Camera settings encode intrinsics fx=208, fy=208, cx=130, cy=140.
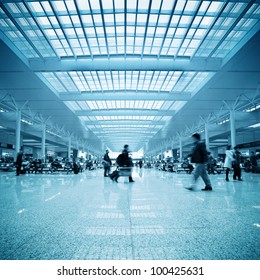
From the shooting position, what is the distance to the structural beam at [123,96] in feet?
66.8

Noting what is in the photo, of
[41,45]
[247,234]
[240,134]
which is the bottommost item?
[247,234]

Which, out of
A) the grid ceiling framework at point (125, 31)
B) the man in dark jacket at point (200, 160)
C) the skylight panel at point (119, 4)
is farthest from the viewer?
the grid ceiling framework at point (125, 31)

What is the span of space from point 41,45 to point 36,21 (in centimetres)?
214

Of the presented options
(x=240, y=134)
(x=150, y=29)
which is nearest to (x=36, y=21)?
(x=150, y=29)

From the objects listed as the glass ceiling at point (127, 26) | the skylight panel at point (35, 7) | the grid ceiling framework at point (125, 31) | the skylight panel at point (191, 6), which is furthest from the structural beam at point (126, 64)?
the skylight panel at point (35, 7)

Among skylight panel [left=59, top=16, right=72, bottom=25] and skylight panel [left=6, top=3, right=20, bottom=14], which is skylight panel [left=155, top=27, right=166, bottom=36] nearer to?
skylight panel [left=59, top=16, right=72, bottom=25]

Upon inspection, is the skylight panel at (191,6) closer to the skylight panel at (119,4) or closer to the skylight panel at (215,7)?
the skylight panel at (215,7)

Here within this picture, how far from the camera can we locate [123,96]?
20328mm

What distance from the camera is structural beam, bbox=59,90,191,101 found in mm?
20375

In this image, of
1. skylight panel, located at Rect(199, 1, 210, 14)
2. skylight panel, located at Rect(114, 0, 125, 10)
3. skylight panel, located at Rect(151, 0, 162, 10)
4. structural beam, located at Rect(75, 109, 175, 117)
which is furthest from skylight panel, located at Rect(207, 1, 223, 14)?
structural beam, located at Rect(75, 109, 175, 117)

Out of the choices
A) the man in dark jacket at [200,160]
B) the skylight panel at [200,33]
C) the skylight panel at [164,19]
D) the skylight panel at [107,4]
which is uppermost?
the skylight panel at [107,4]

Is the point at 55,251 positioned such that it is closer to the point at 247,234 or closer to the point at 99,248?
the point at 99,248

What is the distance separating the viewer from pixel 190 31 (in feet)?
39.5

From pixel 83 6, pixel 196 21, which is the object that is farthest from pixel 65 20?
pixel 196 21
